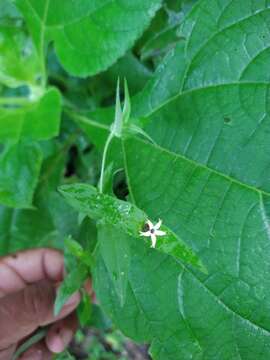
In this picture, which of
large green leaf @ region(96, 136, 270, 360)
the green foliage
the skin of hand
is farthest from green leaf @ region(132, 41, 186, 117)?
the skin of hand

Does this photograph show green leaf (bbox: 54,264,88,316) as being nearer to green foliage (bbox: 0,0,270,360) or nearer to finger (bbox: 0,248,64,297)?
green foliage (bbox: 0,0,270,360)

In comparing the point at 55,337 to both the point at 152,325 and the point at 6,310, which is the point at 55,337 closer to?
the point at 6,310

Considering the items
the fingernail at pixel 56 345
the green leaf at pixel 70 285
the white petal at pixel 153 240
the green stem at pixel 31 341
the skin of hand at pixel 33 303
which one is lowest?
the green stem at pixel 31 341

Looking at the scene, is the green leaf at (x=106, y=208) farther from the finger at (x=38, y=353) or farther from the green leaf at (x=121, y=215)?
the finger at (x=38, y=353)

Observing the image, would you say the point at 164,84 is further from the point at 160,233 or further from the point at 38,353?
the point at 38,353

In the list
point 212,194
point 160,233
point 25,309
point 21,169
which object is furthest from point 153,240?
point 21,169

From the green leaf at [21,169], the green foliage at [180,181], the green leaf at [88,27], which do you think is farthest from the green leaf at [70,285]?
the green leaf at [88,27]

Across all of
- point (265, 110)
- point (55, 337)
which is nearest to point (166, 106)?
point (265, 110)
